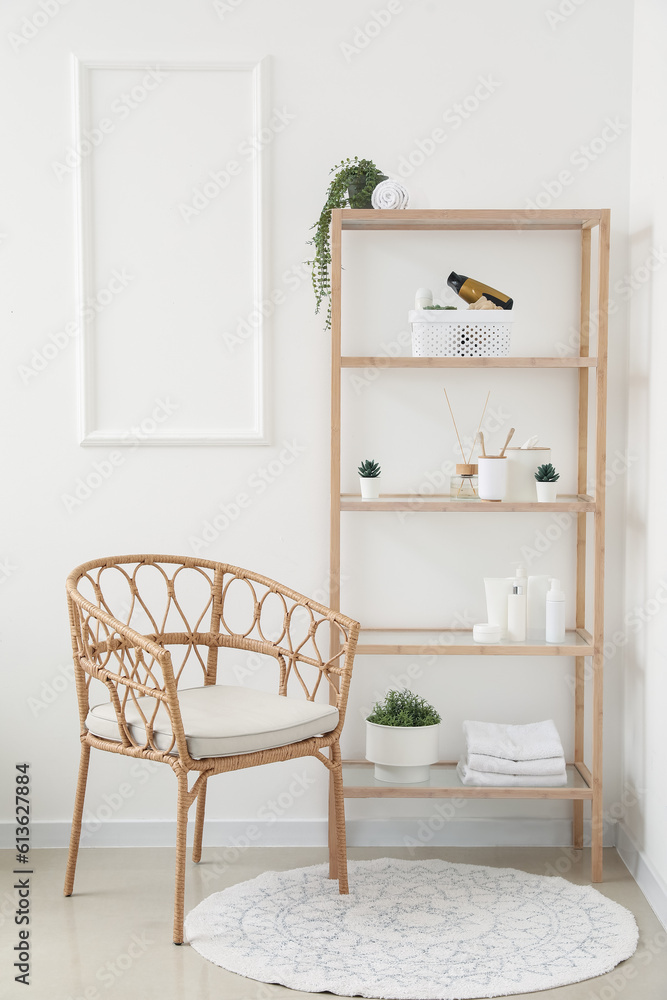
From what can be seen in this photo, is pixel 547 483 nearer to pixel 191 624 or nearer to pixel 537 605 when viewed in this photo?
pixel 537 605

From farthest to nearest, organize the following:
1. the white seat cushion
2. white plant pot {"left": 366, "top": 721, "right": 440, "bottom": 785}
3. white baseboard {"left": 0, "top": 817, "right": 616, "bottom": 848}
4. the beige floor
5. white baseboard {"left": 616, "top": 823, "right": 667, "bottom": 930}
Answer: white baseboard {"left": 0, "top": 817, "right": 616, "bottom": 848}, white plant pot {"left": 366, "top": 721, "right": 440, "bottom": 785}, white baseboard {"left": 616, "top": 823, "right": 667, "bottom": 930}, the white seat cushion, the beige floor

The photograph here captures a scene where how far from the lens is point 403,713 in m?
2.61

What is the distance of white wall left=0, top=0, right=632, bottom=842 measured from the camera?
270cm

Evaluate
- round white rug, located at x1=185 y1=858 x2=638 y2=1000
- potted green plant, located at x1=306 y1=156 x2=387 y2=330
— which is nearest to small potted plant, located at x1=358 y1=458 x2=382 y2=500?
potted green plant, located at x1=306 y1=156 x2=387 y2=330

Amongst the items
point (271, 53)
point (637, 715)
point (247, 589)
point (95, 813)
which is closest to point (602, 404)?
point (637, 715)

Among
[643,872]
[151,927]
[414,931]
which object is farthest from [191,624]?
[643,872]

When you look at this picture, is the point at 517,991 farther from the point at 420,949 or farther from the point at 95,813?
the point at 95,813

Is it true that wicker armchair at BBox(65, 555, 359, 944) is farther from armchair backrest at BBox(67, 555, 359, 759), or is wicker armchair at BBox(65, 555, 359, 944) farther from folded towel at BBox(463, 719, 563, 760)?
folded towel at BBox(463, 719, 563, 760)

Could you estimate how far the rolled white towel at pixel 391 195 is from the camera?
2.50 meters

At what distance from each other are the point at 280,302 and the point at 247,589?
850 mm

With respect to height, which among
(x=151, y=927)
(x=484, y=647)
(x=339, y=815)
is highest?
(x=484, y=647)

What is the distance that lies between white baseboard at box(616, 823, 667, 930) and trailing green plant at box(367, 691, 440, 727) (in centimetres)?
65

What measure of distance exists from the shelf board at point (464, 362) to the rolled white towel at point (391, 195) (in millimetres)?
416

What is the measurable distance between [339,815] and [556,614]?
79cm
